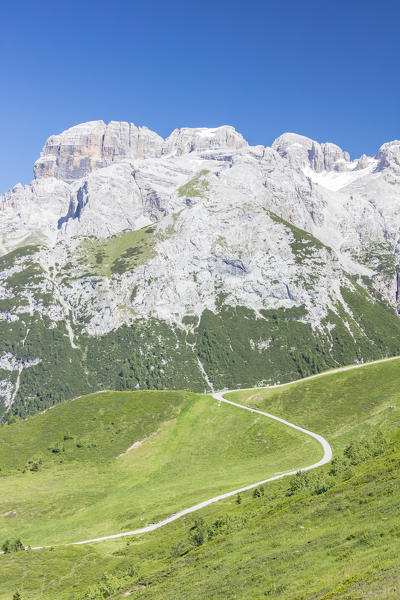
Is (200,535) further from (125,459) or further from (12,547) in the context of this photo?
(125,459)

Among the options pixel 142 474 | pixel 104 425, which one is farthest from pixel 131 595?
pixel 104 425

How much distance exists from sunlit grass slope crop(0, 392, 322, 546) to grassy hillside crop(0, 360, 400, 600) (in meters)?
18.8

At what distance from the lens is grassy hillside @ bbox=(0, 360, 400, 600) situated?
33219 millimetres

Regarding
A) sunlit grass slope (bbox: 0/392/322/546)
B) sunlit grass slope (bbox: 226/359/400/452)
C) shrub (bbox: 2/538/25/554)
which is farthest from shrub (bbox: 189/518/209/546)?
sunlit grass slope (bbox: 226/359/400/452)

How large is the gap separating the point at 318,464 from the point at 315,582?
77460 millimetres

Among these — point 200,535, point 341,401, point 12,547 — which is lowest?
point 200,535

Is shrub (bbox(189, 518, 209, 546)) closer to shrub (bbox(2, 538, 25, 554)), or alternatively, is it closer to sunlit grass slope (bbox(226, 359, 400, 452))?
shrub (bbox(2, 538, 25, 554))

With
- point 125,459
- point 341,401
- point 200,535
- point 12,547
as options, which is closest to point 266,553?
point 200,535

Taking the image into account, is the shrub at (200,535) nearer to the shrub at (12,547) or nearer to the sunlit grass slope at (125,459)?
the sunlit grass slope at (125,459)

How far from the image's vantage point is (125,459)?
132625mm

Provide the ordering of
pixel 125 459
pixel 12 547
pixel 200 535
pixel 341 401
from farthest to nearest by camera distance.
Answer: pixel 341 401 < pixel 125 459 < pixel 12 547 < pixel 200 535

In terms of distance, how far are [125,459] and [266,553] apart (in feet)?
309

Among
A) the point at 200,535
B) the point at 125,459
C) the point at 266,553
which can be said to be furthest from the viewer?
the point at 125,459

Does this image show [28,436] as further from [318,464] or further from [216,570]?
[216,570]
